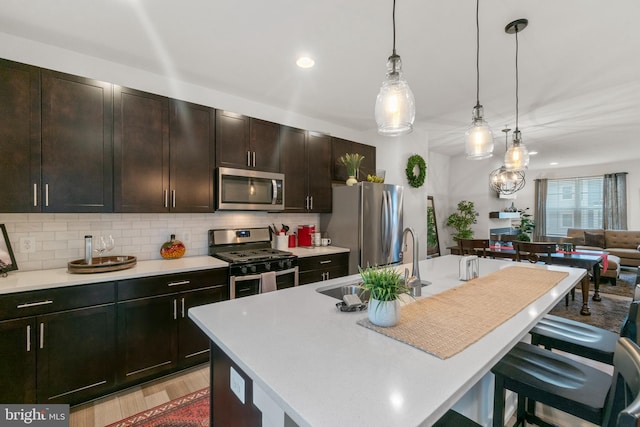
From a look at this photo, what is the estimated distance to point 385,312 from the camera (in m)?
1.19

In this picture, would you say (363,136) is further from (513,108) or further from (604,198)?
(604,198)

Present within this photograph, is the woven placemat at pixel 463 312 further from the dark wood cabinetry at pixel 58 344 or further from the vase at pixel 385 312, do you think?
the dark wood cabinetry at pixel 58 344

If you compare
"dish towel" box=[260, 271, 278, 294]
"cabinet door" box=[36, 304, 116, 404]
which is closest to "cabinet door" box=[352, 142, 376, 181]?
"dish towel" box=[260, 271, 278, 294]

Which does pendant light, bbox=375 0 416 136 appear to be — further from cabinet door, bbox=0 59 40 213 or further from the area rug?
cabinet door, bbox=0 59 40 213

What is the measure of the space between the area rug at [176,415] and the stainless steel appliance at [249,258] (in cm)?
84

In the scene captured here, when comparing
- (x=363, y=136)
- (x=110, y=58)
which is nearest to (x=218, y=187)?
(x=110, y=58)

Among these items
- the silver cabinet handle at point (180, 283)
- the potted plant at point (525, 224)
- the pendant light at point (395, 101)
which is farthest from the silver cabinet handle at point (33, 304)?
the potted plant at point (525, 224)

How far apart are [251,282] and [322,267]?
0.93 metres

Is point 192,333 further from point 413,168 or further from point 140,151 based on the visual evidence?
point 413,168

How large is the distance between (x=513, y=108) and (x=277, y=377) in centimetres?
442

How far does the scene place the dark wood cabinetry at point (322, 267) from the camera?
10.6 feet

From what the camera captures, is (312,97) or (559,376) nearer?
(559,376)

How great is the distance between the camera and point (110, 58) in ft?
8.43

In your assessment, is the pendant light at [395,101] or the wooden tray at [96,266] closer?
the pendant light at [395,101]
